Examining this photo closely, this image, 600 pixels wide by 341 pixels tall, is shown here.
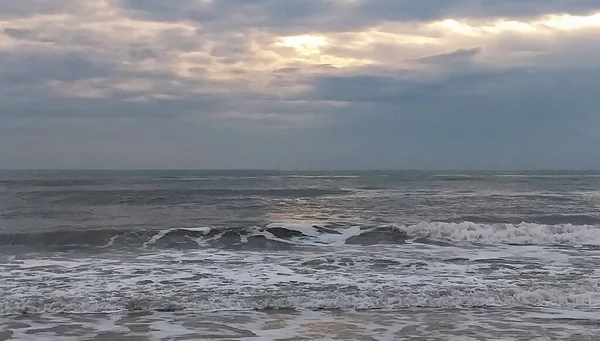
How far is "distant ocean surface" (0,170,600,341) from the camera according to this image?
9078 millimetres

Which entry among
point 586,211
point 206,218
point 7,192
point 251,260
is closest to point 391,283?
point 251,260

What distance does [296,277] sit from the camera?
511 inches

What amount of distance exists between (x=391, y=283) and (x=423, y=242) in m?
7.68

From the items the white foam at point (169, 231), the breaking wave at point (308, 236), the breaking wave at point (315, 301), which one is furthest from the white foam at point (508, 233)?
the breaking wave at point (315, 301)

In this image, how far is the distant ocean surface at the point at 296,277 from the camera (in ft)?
29.8

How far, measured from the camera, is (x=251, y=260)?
15.4m

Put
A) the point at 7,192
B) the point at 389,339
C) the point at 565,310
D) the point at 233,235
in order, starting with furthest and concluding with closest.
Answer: the point at 7,192 → the point at 233,235 → the point at 565,310 → the point at 389,339

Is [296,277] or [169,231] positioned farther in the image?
[169,231]

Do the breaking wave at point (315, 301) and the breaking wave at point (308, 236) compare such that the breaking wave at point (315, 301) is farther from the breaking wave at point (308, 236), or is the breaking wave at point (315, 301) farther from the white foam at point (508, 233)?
the white foam at point (508, 233)

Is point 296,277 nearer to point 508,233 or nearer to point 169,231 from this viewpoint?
point 169,231

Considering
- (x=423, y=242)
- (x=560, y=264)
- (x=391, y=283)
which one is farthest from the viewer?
(x=423, y=242)

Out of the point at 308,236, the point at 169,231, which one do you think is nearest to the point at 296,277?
the point at 308,236

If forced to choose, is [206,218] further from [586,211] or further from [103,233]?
[586,211]

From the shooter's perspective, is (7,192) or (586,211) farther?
(7,192)
